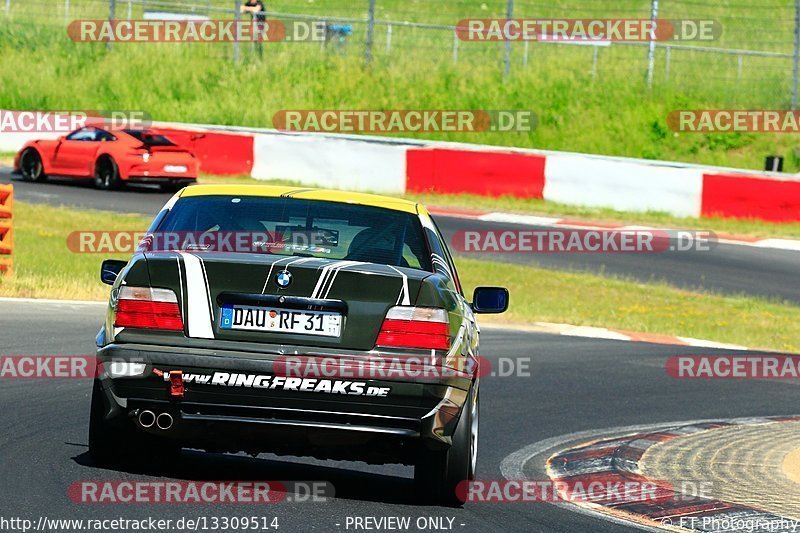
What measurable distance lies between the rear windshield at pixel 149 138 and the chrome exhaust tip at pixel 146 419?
20.0 m

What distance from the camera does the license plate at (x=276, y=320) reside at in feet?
20.1

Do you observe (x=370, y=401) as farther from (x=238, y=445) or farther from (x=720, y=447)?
(x=720, y=447)

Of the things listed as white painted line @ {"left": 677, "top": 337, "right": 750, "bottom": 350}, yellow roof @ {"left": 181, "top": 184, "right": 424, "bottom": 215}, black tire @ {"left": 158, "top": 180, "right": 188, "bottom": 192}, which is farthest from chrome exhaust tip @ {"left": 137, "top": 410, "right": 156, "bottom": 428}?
black tire @ {"left": 158, "top": 180, "right": 188, "bottom": 192}

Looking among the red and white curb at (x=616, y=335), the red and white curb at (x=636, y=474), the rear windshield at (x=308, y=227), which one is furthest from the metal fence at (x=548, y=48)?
the rear windshield at (x=308, y=227)

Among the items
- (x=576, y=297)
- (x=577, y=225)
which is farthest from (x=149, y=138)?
(x=576, y=297)

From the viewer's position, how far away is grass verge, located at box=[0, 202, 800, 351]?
16531 mm

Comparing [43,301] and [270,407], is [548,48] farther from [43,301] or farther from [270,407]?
[270,407]

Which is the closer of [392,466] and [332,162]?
[392,466]

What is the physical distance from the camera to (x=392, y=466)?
822 cm

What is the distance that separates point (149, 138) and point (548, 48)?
1108 cm

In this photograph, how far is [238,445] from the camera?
6230mm

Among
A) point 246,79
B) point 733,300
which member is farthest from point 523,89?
point 733,300

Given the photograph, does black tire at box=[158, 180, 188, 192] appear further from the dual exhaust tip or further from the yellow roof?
the dual exhaust tip

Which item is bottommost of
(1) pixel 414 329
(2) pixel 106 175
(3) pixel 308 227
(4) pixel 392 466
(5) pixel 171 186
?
(4) pixel 392 466
